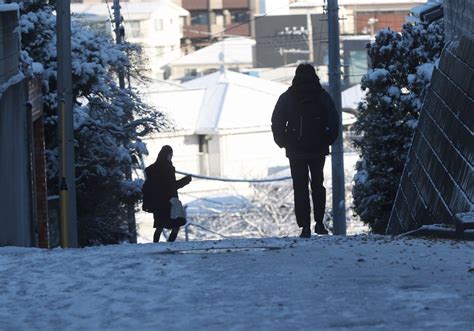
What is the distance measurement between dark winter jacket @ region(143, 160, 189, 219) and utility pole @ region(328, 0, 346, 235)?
28.5ft

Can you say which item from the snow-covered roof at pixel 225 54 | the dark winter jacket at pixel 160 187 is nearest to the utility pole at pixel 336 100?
the dark winter jacket at pixel 160 187

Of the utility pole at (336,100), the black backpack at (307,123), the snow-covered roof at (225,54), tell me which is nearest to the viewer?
the black backpack at (307,123)

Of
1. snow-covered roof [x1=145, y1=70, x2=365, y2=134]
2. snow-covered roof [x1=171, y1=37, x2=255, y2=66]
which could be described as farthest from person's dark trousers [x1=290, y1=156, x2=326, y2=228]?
snow-covered roof [x1=171, y1=37, x2=255, y2=66]

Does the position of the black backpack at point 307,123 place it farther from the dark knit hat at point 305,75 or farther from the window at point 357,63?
the window at point 357,63

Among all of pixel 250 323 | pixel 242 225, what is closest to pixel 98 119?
pixel 250 323

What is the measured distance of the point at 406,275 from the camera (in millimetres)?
7922

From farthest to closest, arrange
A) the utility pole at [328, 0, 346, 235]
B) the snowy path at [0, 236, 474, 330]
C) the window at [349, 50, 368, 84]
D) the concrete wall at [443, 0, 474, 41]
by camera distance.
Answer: the window at [349, 50, 368, 84] → the utility pole at [328, 0, 346, 235] → the concrete wall at [443, 0, 474, 41] → the snowy path at [0, 236, 474, 330]

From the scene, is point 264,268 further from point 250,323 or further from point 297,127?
point 297,127

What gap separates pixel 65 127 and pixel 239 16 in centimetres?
8089

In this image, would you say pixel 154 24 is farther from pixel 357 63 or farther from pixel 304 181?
pixel 304 181

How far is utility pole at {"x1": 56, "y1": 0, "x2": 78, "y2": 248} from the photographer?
57.4 ft

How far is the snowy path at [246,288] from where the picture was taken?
6.80 meters

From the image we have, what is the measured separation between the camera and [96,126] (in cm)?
2259

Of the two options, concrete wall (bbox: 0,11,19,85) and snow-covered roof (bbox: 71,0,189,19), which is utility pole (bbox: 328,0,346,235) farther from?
snow-covered roof (bbox: 71,0,189,19)
